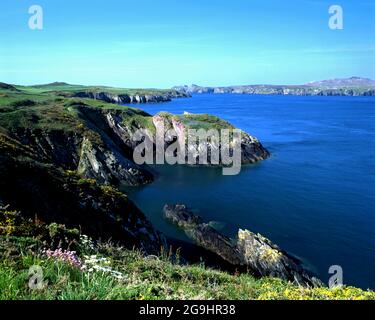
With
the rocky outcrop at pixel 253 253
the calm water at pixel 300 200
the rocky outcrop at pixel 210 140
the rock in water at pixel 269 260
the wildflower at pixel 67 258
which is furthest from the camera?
the rocky outcrop at pixel 210 140

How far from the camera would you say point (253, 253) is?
34781 mm

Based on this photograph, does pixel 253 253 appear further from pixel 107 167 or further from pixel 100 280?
pixel 107 167

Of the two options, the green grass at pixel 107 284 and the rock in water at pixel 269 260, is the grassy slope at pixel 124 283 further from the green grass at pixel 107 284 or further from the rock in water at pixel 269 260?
the rock in water at pixel 269 260

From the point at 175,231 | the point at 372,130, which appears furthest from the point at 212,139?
the point at 372,130

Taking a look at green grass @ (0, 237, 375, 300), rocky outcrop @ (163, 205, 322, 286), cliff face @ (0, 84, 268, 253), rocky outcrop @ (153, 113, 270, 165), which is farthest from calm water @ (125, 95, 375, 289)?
green grass @ (0, 237, 375, 300)

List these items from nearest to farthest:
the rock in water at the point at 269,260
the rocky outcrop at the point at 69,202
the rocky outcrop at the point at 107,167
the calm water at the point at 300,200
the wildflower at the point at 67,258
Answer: the wildflower at the point at 67,258 → the rocky outcrop at the point at 69,202 → the rock in water at the point at 269,260 → the calm water at the point at 300,200 → the rocky outcrop at the point at 107,167

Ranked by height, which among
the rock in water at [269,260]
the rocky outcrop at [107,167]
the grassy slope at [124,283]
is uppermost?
the grassy slope at [124,283]

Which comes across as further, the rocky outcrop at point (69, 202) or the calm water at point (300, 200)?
the calm water at point (300, 200)

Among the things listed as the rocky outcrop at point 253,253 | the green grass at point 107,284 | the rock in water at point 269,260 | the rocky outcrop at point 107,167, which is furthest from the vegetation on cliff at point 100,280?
the rocky outcrop at point 107,167

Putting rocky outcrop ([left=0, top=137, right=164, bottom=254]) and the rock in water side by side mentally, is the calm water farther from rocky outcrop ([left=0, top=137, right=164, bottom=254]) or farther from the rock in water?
rocky outcrop ([left=0, top=137, right=164, bottom=254])

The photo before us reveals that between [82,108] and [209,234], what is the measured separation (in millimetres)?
53828

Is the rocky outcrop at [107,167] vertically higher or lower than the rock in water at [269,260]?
higher

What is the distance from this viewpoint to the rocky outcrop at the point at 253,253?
31.7 metres

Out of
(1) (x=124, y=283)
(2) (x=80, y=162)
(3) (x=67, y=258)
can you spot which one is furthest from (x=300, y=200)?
(1) (x=124, y=283)
